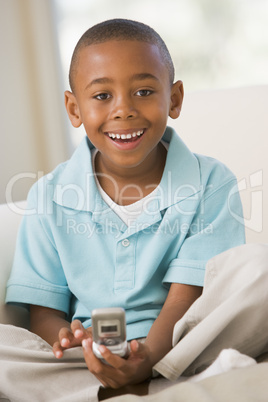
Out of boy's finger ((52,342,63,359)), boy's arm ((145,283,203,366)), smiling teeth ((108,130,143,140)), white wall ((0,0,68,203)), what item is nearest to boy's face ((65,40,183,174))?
smiling teeth ((108,130,143,140))

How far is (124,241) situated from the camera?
1130 millimetres

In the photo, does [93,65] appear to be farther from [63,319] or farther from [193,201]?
[63,319]

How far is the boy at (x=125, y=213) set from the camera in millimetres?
1100

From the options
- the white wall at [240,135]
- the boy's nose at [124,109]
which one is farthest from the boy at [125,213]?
the white wall at [240,135]

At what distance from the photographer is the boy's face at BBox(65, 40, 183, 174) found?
43.1 inches

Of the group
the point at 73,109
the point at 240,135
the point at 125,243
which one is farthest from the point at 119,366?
the point at 240,135

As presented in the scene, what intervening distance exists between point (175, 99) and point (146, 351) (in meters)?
0.55

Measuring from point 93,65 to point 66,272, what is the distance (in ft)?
1.28

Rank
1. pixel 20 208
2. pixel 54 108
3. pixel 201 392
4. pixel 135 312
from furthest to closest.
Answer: pixel 54 108 < pixel 20 208 < pixel 135 312 < pixel 201 392

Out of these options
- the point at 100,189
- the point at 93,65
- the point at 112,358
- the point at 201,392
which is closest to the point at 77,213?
the point at 100,189

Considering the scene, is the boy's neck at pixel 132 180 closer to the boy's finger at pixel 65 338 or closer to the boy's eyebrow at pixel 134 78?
the boy's eyebrow at pixel 134 78

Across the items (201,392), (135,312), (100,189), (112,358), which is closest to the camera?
(201,392)

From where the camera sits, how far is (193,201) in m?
1.16

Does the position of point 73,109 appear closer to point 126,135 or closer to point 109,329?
point 126,135
